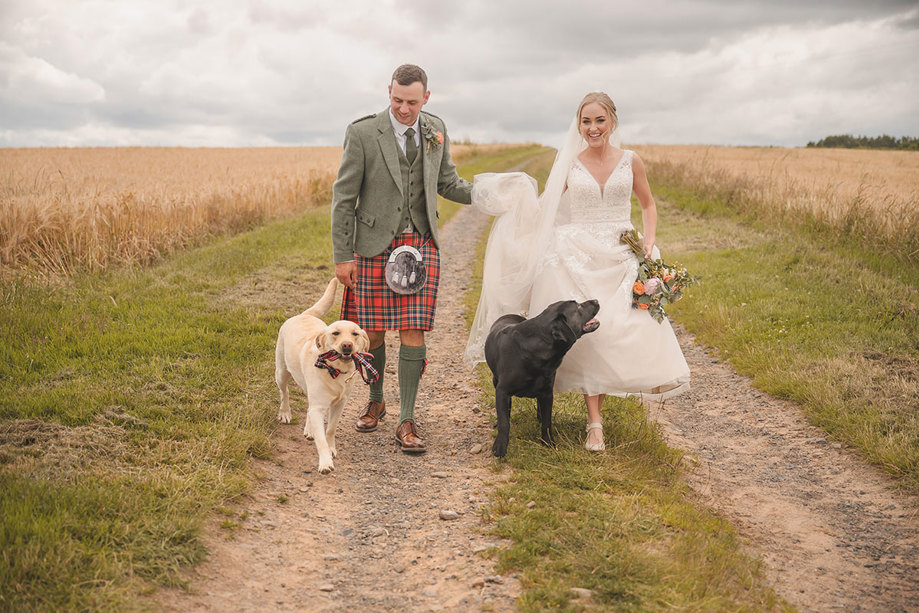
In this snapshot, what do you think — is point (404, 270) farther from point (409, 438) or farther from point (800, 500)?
point (800, 500)

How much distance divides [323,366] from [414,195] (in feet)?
4.96

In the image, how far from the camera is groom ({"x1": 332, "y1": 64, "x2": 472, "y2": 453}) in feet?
16.1

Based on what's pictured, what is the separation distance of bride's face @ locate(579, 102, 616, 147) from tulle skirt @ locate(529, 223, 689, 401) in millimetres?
693

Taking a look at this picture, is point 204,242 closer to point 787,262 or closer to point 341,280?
point 341,280

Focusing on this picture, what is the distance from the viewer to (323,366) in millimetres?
4508

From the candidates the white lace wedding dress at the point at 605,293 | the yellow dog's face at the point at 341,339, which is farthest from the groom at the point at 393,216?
the white lace wedding dress at the point at 605,293

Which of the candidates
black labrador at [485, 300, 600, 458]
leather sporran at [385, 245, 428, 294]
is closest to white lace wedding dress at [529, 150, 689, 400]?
black labrador at [485, 300, 600, 458]

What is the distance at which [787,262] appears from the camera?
34.1 feet

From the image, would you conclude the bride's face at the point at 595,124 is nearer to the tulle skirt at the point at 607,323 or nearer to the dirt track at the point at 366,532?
the tulle skirt at the point at 607,323

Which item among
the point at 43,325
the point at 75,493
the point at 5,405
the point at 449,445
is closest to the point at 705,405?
the point at 449,445

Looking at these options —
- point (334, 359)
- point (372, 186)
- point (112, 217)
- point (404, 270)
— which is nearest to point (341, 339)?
point (334, 359)

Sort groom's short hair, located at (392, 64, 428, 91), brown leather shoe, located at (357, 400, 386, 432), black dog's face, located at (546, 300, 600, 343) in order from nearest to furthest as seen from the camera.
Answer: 1. black dog's face, located at (546, 300, 600, 343)
2. groom's short hair, located at (392, 64, 428, 91)
3. brown leather shoe, located at (357, 400, 386, 432)

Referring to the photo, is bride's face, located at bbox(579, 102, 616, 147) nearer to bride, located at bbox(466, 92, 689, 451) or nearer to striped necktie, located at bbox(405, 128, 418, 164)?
bride, located at bbox(466, 92, 689, 451)

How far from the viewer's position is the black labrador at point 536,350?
4.46 metres
